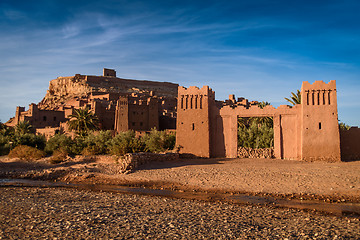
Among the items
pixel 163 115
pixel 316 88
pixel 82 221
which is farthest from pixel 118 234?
pixel 163 115

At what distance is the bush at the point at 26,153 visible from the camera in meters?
27.1

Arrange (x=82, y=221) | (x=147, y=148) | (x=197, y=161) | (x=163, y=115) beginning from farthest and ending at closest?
1. (x=163, y=115)
2. (x=147, y=148)
3. (x=197, y=161)
4. (x=82, y=221)

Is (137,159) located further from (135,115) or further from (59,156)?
(135,115)

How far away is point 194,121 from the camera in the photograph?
21.5m

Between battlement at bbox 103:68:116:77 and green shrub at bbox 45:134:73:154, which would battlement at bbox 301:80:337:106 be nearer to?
green shrub at bbox 45:134:73:154

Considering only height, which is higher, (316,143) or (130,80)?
(130,80)

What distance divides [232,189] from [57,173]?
1181 cm

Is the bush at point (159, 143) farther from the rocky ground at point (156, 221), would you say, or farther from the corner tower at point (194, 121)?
the rocky ground at point (156, 221)

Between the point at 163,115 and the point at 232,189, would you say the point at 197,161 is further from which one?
the point at 163,115

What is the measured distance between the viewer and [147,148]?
24.4m

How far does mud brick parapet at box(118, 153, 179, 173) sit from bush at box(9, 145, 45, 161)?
1088cm

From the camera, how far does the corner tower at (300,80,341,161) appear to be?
62.3ft

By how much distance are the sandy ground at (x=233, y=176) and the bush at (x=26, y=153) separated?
14.1 feet

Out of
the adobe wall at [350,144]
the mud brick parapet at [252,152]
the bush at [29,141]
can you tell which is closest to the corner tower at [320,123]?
the adobe wall at [350,144]
